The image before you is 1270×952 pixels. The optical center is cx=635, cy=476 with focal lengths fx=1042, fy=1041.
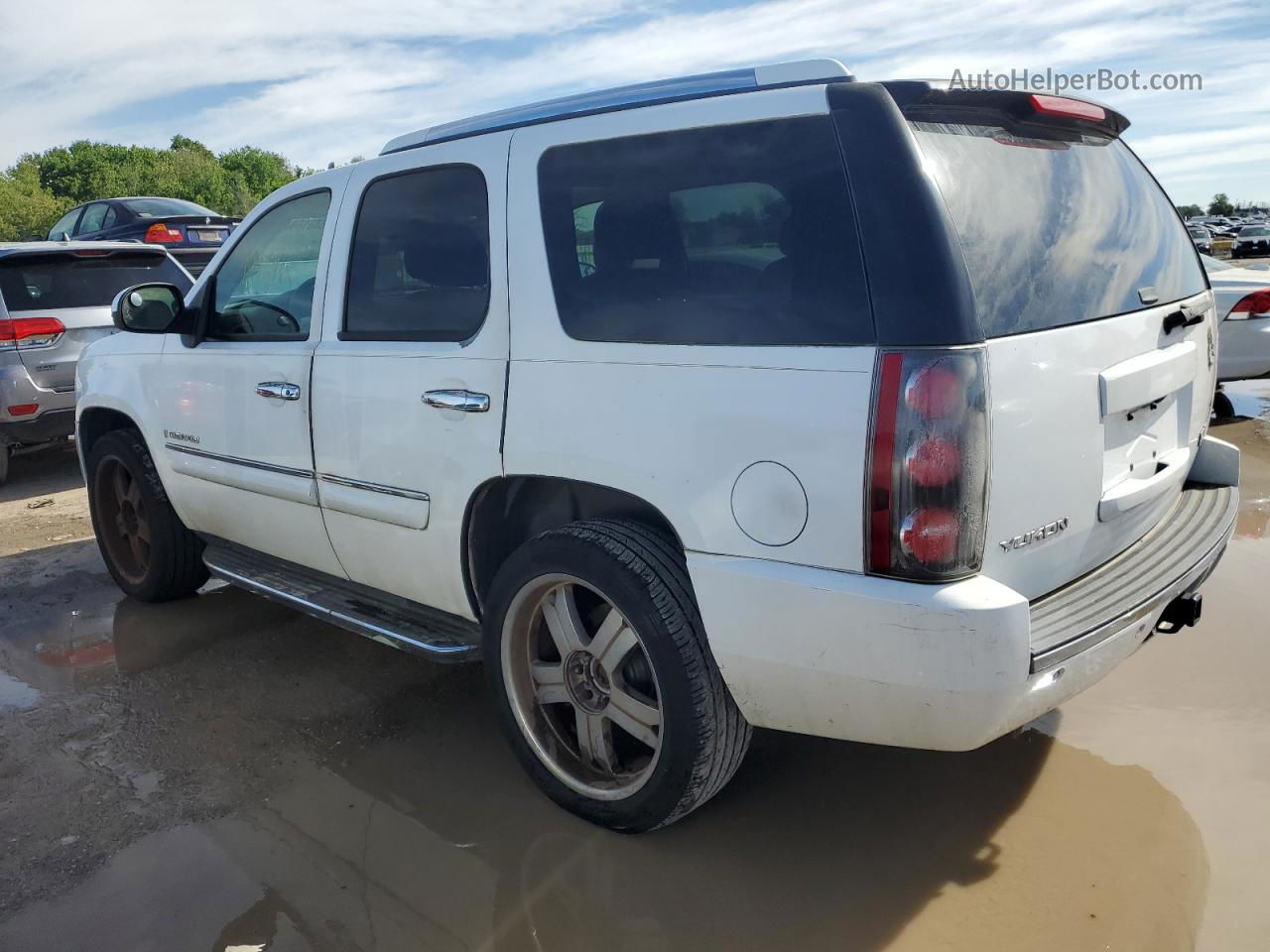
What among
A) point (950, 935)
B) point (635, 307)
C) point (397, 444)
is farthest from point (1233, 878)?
point (397, 444)

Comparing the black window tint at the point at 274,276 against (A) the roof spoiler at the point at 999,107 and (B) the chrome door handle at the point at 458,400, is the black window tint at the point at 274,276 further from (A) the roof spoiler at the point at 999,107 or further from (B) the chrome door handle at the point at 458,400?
(A) the roof spoiler at the point at 999,107

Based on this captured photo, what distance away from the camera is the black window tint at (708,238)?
7.74ft

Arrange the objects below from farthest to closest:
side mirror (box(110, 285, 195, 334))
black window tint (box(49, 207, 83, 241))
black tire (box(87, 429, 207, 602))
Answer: black window tint (box(49, 207, 83, 241))
black tire (box(87, 429, 207, 602))
side mirror (box(110, 285, 195, 334))

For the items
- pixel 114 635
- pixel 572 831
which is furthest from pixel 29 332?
pixel 572 831

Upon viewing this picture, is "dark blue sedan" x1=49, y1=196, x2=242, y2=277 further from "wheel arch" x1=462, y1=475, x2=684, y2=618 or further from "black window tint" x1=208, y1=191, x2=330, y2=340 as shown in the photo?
"wheel arch" x1=462, y1=475, x2=684, y2=618

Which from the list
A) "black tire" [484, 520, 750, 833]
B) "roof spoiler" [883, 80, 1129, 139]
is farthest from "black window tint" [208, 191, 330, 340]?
"roof spoiler" [883, 80, 1129, 139]

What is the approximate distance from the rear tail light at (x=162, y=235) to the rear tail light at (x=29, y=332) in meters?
5.99

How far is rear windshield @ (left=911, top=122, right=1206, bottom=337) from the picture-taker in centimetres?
234

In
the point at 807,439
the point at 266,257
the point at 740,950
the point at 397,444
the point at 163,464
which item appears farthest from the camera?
the point at 163,464

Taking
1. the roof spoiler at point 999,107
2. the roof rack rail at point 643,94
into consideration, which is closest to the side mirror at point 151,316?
the roof rack rail at point 643,94

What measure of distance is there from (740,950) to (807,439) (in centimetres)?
121

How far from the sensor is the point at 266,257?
4.06 meters

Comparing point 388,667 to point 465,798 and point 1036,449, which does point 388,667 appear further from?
point 1036,449

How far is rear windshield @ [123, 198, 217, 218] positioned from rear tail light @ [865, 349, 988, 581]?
13609mm
